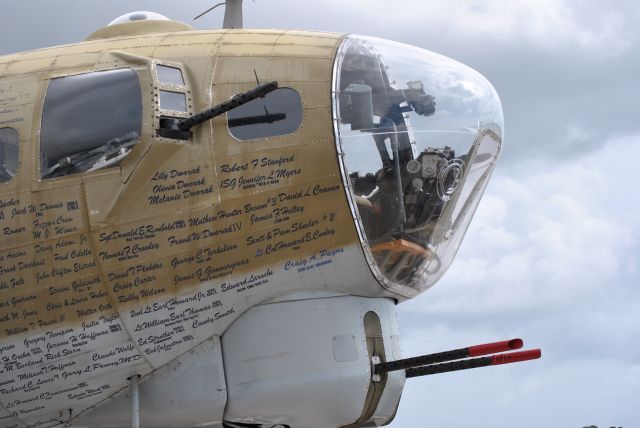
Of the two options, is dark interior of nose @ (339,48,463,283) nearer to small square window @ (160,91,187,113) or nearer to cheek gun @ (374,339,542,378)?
cheek gun @ (374,339,542,378)

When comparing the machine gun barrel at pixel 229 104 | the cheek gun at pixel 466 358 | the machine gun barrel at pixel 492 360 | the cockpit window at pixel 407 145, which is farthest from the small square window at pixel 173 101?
the machine gun barrel at pixel 492 360

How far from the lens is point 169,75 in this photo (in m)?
9.39

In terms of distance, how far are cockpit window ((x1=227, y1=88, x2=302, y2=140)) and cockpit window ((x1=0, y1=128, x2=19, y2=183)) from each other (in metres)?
1.82

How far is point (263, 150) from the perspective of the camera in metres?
9.05

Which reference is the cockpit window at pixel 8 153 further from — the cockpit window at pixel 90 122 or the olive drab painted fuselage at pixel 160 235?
the cockpit window at pixel 90 122

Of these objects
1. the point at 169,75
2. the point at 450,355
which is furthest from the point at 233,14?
the point at 450,355

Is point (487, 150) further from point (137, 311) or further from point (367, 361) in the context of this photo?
point (137, 311)

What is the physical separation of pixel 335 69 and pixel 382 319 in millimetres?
2158

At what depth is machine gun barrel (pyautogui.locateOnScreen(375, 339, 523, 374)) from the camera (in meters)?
8.99

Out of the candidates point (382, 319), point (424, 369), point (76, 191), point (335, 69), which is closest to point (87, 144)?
point (76, 191)

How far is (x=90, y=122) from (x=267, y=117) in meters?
1.49

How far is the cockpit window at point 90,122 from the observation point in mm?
9188

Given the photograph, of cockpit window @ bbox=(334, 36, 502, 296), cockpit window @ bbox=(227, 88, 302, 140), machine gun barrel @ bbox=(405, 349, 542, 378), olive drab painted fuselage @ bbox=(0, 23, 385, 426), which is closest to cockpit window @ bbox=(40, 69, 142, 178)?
olive drab painted fuselage @ bbox=(0, 23, 385, 426)

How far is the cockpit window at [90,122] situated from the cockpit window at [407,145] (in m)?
1.72
